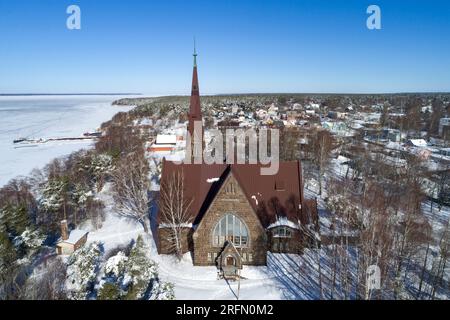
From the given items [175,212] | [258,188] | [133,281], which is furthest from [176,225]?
[258,188]

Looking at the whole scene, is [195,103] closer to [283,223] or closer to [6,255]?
[283,223]

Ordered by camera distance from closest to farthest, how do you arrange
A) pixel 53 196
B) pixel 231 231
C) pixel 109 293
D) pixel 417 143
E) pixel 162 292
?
→ 1. pixel 109 293
2. pixel 162 292
3. pixel 231 231
4. pixel 53 196
5. pixel 417 143

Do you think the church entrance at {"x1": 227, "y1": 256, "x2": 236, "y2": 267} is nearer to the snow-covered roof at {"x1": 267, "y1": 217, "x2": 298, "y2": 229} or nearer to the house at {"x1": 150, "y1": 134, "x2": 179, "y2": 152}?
the snow-covered roof at {"x1": 267, "y1": 217, "x2": 298, "y2": 229}

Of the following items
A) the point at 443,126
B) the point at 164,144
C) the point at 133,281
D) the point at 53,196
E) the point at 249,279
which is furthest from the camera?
the point at 443,126

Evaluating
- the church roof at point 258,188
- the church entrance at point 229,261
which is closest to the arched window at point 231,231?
the church entrance at point 229,261

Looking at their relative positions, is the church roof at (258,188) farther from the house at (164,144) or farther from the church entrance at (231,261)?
the house at (164,144)

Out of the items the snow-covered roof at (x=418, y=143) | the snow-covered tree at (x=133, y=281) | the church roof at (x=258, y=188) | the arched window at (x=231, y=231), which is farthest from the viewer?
the snow-covered roof at (x=418, y=143)

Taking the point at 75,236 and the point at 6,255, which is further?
the point at 75,236
